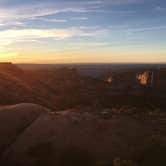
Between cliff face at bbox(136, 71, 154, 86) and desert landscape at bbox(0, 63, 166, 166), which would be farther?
cliff face at bbox(136, 71, 154, 86)

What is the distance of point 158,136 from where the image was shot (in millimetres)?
12383

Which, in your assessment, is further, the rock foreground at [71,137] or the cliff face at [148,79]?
the cliff face at [148,79]

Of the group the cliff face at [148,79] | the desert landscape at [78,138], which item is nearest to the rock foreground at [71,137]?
the desert landscape at [78,138]

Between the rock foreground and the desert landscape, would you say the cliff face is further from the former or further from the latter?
the rock foreground

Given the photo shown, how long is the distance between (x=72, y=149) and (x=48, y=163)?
1128 millimetres

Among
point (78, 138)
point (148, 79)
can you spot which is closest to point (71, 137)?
point (78, 138)

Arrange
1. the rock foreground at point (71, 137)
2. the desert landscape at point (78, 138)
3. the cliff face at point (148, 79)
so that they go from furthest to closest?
the cliff face at point (148, 79) → the rock foreground at point (71, 137) → the desert landscape at point (78, 138)

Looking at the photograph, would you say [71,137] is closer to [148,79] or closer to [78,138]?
[78,138]

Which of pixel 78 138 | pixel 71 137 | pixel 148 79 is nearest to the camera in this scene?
pixel 78 138

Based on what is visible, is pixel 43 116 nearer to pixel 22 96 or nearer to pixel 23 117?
pixel 23 117

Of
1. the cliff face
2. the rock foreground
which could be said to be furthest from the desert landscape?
the cliff face

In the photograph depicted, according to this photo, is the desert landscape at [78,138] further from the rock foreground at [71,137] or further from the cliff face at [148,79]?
the cliff face at [148,79]

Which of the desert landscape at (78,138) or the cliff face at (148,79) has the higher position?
the desert landscape at (78,138)

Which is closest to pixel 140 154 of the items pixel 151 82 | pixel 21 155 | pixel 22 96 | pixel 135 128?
pixel 135 128
